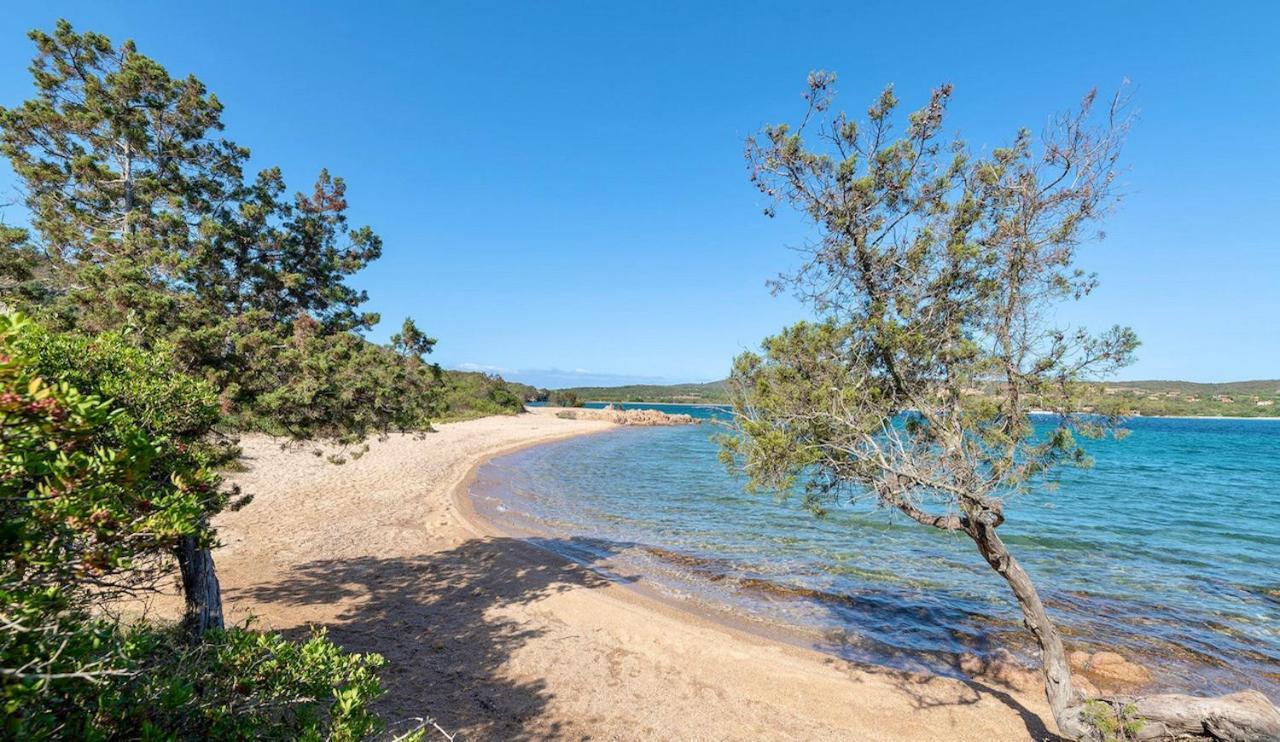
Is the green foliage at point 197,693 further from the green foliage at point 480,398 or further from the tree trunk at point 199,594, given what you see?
the green foliage at point 480,398

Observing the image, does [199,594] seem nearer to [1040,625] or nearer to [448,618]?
[448,618]

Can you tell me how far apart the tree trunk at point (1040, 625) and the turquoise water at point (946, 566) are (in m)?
1.03

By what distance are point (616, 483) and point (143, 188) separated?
2221 cm

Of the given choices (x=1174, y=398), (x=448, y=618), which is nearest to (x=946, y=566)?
(x=1174, y=398)

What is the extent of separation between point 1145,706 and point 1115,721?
1.22 ft

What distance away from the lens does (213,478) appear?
141 inches

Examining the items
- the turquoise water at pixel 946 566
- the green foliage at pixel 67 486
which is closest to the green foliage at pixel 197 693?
the green foliage at pixel 67 486

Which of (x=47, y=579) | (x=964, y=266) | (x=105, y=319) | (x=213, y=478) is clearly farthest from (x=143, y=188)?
(x=964, y=266)

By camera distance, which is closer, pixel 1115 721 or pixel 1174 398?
pixel 1115 721

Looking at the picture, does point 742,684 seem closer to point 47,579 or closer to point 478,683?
point 478,683

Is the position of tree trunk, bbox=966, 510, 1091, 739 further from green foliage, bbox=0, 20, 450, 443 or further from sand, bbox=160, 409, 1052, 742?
green foliage, bbox=0, 20, 450, 443

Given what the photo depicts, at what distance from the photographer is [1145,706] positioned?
5539 millimetres

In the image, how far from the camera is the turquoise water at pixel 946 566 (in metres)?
9.65

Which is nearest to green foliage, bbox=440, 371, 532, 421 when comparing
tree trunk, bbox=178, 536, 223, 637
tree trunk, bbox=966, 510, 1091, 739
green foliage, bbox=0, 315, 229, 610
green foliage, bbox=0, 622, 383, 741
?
tree trunk, bbox=178, 536, 223, 637
